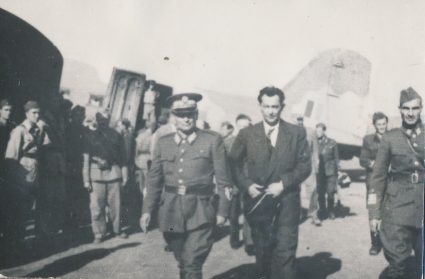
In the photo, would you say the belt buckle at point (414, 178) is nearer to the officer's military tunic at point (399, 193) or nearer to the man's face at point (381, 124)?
the officer's military tunic at point (399, 193)

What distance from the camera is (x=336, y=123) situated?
1656cm

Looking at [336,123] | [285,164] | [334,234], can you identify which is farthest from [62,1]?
[336,123]

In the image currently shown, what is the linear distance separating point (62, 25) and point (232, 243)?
12.1 ft

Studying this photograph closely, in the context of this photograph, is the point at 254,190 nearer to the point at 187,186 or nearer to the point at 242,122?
the point at 187,186

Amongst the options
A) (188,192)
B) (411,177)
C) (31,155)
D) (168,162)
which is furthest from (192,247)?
(31,155)

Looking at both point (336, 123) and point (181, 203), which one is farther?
point (336, 123)

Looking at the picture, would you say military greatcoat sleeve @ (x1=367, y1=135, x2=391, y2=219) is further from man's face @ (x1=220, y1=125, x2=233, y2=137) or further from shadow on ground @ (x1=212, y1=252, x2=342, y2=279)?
man's face @ (x1=220, y1=125, x2=233, y2=137)

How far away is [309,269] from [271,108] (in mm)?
2132

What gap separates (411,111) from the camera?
376 cm

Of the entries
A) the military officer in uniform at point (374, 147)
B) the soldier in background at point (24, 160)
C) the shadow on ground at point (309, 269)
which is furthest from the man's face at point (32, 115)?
the military officer in uniform at point (374, 147)

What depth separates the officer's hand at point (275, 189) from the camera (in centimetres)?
376

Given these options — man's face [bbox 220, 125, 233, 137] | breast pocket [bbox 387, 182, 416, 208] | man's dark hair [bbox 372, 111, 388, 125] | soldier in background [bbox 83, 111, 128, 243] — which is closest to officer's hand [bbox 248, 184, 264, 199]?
breast pocket [bbox 387, 182, 416, 208]

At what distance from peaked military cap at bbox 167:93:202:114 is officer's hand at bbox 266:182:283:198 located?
99 cm

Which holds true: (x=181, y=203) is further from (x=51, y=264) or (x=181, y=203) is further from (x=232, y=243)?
(x=232, y=243)
